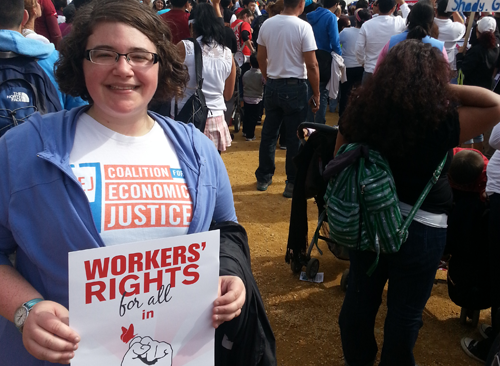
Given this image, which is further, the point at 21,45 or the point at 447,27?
the point at 447,27

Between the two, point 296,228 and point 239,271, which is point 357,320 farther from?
point 239,271

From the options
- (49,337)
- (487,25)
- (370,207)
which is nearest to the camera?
(49,337)

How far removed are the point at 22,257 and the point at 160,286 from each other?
1.47 ft

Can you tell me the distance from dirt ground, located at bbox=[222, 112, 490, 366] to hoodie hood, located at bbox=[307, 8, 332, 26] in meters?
2.96

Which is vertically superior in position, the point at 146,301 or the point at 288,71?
the point at 288,71

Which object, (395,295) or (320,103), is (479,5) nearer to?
(320,103)

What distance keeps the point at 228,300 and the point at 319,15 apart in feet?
18.5

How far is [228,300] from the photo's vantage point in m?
1.34

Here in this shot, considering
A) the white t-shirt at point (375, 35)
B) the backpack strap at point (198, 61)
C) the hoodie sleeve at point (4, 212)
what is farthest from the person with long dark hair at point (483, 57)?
the hoodie sleeve at point (4, 212)

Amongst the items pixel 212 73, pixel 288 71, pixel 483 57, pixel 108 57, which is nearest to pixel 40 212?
pixel 108 57

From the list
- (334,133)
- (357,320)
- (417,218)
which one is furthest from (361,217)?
(334,133)

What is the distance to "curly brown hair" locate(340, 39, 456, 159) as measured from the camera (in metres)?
2.05

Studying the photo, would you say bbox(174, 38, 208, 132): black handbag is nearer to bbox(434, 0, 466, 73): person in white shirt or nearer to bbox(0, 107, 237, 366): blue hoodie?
bbox(0, 107, 237, 366): blue hoodie

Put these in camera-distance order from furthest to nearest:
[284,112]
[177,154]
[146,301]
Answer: [284,112] → [177,154] → [146,301]
